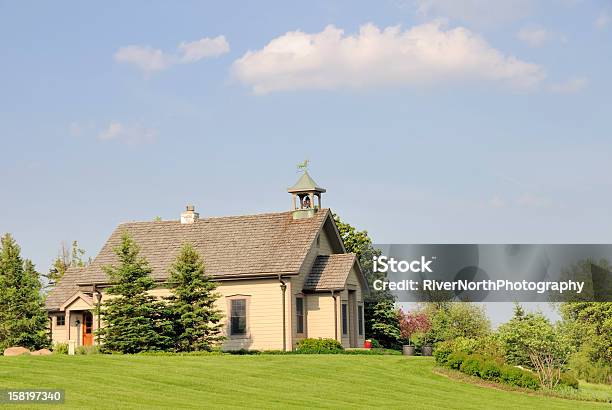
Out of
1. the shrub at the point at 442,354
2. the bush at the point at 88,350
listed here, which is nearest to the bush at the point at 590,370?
the shrub at the point at 442,354

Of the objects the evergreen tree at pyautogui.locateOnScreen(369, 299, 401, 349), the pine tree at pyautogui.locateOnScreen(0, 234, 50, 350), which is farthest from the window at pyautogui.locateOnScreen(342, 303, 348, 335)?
the pine tree at pyautogui.locateOnScreen(0, 234, 50, 350)

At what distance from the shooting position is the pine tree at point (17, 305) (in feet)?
163

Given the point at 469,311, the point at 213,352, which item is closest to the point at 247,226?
the point at 213,352

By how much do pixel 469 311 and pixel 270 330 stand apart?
36.4m

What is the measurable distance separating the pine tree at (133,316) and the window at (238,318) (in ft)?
17.1

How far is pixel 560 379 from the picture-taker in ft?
120

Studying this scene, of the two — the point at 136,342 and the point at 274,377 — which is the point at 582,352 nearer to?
the point at 136,342

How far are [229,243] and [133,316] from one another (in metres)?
9.23

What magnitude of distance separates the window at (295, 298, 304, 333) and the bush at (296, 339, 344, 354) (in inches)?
50.2

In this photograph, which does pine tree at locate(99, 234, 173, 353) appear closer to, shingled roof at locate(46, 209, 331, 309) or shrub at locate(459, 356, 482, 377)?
shingled roof at locate(46, 209, 331, 309)

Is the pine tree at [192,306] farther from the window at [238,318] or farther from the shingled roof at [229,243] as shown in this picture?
the shingled roof at [229,243]

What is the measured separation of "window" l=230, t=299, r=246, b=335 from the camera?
47.0 metres

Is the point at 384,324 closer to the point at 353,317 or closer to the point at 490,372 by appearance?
the point at 353,317

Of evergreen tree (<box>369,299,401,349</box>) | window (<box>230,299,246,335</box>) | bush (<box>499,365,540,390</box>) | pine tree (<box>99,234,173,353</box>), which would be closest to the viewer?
bush (<box>499,365,540,390</box>)
